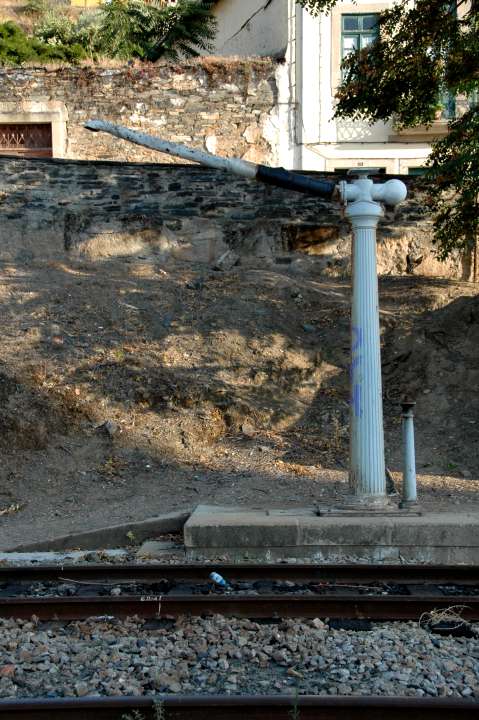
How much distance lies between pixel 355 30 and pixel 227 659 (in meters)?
17.6

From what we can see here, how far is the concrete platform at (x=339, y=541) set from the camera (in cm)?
722

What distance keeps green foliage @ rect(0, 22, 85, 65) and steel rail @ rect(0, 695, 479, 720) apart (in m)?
21.1

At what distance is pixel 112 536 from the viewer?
8180 mm

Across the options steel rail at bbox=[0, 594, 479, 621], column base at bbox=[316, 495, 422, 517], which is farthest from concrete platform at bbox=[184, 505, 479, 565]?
steel rail at bbox=[0, 594, 479, 621]

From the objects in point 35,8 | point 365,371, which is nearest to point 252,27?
point 365,371

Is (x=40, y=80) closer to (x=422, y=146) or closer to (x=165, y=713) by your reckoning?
(x=422, y=146)

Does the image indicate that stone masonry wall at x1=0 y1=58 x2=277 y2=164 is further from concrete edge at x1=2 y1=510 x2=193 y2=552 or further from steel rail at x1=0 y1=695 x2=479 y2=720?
steel rail at x1=0 y1=695 x2=479 y2=720

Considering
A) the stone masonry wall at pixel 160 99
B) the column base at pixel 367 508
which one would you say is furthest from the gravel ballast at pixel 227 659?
the stone masonry wall at pixel 160 99

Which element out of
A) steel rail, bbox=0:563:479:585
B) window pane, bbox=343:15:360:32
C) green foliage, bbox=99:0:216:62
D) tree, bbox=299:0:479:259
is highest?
green foliage, bbox=99:0:216:62

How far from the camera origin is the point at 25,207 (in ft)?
49.2

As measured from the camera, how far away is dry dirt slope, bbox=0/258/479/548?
9.84 metres

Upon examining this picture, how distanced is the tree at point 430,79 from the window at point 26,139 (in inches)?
308

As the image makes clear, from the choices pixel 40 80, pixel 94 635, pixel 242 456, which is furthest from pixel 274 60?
pixel 94 635

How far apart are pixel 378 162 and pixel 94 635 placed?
51.2 feet
